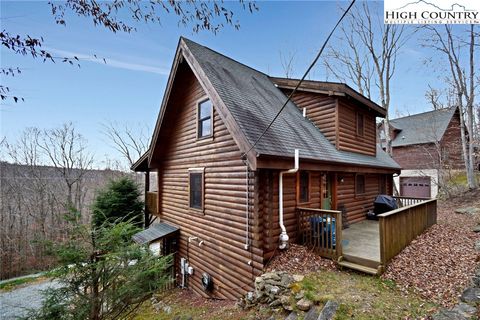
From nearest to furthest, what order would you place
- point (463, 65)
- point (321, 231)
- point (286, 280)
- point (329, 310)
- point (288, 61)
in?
point (329, 310), point (286, 280), point (321, 231), point (463, 65), point (288, 61)

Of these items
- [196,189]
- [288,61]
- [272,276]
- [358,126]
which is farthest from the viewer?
[288,61]

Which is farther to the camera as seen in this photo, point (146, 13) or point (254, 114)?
point (254, 114)

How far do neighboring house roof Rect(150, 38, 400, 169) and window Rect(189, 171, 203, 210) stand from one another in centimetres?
266

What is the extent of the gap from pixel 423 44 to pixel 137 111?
2290 centimetres

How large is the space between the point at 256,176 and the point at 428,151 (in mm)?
21456

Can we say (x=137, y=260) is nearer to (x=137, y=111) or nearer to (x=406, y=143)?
(x=137, y=111)

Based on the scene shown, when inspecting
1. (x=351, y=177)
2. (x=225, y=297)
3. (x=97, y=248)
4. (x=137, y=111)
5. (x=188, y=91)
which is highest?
(x=137, y=111)

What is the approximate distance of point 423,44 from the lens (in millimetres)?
16375

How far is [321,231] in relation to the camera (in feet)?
19.9

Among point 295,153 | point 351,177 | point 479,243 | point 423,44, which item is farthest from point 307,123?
point 423,44

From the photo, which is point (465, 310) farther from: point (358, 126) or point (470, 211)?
point (470, 211)

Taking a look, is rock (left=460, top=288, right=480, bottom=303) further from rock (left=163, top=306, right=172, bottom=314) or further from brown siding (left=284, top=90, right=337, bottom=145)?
rock (left=163, top=306, right=172, bottom=314)

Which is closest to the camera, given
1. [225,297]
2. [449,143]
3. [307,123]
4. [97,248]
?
[97,248]

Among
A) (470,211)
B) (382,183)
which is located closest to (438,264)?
(382,183)
